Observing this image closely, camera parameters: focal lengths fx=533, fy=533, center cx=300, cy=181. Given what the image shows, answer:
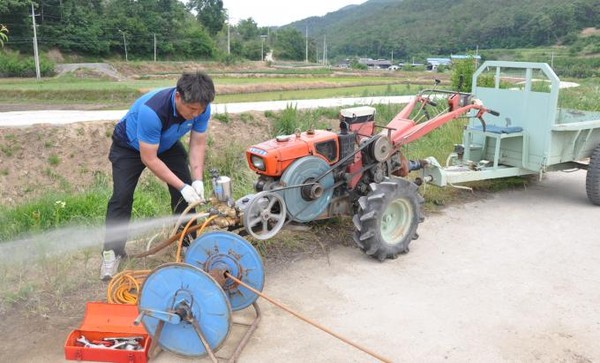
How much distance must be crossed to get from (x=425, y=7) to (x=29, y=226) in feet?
327

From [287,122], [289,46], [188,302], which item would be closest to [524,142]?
[188,302]

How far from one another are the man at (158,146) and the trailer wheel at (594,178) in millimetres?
4713

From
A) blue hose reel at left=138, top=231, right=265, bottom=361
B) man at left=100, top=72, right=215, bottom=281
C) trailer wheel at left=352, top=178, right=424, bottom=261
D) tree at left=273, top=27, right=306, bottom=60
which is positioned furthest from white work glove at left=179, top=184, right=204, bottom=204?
tree at left=273, top=27, right=306, bottom=60

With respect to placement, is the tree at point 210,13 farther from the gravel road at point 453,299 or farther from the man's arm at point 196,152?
the man's arm at point 196,152

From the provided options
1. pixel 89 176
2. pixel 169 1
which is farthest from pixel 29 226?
pixel 169 1

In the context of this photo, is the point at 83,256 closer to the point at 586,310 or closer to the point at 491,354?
the point at 491,354

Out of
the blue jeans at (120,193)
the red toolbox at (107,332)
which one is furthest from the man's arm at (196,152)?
the red toolbox at (107,332)

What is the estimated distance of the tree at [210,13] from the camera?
79.3m

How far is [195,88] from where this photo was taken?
3.45 meters

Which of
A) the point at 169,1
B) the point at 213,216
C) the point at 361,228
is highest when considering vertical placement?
the point at 169,1

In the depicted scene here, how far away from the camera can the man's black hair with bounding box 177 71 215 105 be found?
3455 millimetres

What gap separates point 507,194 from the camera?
22.7 ft

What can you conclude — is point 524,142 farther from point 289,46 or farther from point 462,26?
point 289,46

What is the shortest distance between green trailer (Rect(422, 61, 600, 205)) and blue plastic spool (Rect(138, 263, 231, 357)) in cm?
337
